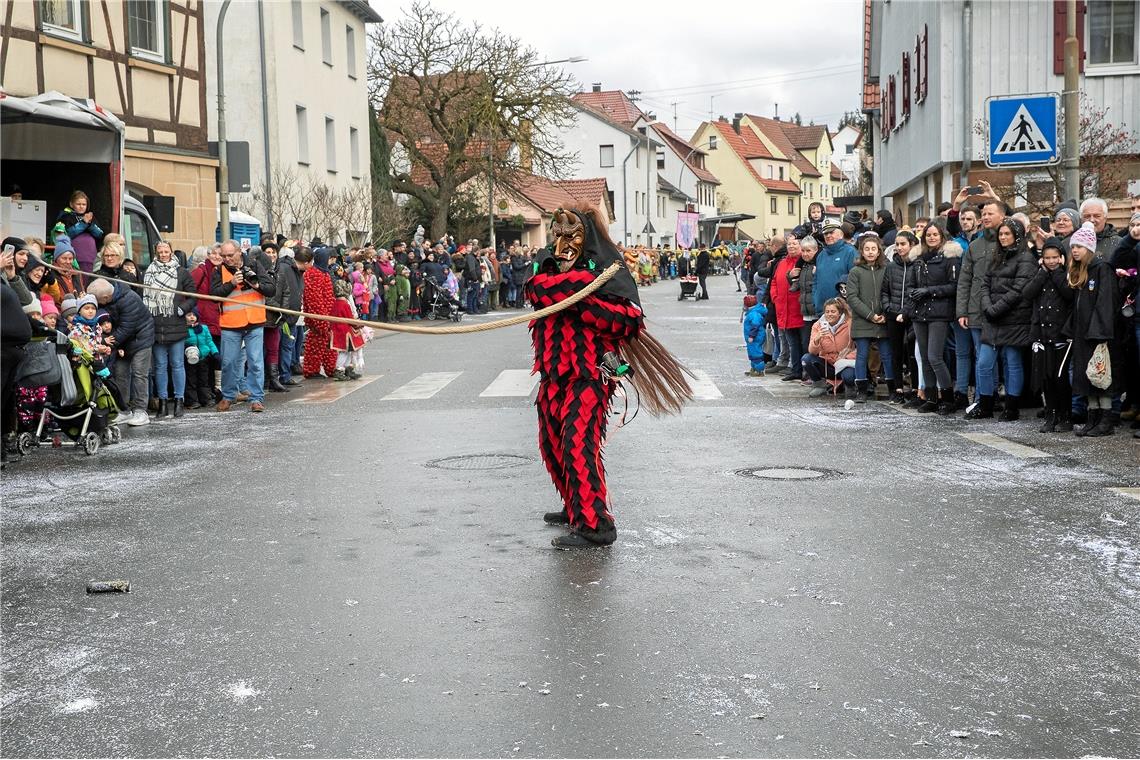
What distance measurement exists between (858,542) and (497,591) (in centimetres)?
213

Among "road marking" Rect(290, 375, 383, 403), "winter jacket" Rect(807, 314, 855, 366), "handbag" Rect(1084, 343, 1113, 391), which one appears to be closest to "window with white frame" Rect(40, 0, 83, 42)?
"road marking" Rect(290, 375, 383, 403)

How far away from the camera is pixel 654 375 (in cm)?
807

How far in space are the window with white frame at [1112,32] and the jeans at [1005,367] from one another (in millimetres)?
12002

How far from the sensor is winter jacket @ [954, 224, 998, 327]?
12312mm

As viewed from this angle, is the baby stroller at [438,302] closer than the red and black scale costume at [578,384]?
No

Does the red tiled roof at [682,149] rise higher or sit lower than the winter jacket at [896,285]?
higher

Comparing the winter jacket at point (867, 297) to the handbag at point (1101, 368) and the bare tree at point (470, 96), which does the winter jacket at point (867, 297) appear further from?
the bare tree at point (470, 96)

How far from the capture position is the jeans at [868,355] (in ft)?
47.0

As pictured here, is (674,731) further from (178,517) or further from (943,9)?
(943,9)

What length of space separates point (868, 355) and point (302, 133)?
81.6ft

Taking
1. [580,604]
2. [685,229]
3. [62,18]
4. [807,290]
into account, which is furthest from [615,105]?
[580,604]

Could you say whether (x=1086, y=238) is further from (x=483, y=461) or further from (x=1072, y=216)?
(x=483, y=461)

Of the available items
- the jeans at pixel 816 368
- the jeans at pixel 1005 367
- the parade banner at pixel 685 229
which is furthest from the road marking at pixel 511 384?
the parade banner at pixel 685 229

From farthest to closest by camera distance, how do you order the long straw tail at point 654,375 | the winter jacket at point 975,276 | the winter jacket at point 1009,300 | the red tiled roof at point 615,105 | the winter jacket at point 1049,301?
the red tiled roof at point 615,105
the winter jacket at point 975,276
the winter jacket at point 1009,300
the winter jacket at point 1049,301
the long straw tail at point 654,375
